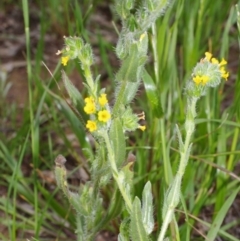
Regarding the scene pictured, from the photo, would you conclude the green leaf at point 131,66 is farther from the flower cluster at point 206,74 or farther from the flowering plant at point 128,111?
the flower cluster at point 206,74

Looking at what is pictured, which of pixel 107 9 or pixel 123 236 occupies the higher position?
pixel 107 9

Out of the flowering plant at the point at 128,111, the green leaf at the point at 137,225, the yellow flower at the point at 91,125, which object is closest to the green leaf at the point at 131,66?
the flowering plant at the point at 128,111

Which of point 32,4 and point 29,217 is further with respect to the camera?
point 32,4

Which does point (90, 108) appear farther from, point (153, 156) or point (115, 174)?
point (153, 156)

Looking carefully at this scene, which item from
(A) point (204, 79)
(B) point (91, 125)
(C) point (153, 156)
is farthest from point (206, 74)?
(C) point (153, 156)

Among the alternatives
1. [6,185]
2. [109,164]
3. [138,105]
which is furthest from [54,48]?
[109,164]

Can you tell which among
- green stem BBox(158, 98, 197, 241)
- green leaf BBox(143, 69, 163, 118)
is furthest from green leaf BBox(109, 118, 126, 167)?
green leaf BBox(143, 69, 163, 118)

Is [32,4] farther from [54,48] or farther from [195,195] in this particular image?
[195,195]
